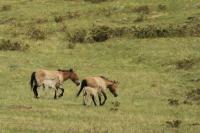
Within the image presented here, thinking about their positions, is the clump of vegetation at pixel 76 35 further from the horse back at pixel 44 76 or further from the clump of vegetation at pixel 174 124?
the clump of vegetation at pixel 174 124

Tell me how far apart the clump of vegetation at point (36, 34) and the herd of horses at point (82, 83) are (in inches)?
618

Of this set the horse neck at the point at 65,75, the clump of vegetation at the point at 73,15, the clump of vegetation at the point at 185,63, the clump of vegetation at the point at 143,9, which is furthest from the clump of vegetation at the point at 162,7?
the horse neck at the point at 65,75

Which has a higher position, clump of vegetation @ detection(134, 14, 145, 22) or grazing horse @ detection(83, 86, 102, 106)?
clump of vegetation @ detection(134, 14, 145, 22)

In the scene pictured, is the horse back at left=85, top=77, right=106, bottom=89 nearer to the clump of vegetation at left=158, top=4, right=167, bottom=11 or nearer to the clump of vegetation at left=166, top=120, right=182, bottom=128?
the clump of vegetation at left=166, top=120, right=182, bottom=128

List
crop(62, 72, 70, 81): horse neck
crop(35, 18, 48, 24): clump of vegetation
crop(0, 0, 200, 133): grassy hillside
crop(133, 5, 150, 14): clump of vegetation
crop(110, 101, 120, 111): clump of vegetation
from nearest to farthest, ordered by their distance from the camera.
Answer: crop(0, 0, 200, 133): grassy hillside, crop(110, 101, 120, 111): clump of vegetation, crop(62, 72, 70, 81): horse neck, crop(35, 18, 48, 24): clump of vegetation, crop(133, 5, 150, 14): clump of vegetation

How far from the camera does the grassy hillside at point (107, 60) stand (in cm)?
2138

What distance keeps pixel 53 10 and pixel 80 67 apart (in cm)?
1749

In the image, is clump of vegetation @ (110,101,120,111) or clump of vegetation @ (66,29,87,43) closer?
clump of vegetation @ (110,101,120,111)

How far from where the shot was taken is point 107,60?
3916 cm

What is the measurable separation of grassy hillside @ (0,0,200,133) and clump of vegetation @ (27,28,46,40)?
0.11 m

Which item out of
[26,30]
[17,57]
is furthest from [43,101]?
[26,30]

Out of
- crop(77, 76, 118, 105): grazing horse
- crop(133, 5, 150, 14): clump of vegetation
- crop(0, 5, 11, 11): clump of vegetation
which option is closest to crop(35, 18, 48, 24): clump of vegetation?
crop(0, 5, 11, 11): clump of vegetation

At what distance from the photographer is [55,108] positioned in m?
23.5

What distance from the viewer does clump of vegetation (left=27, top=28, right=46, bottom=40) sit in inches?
1785
